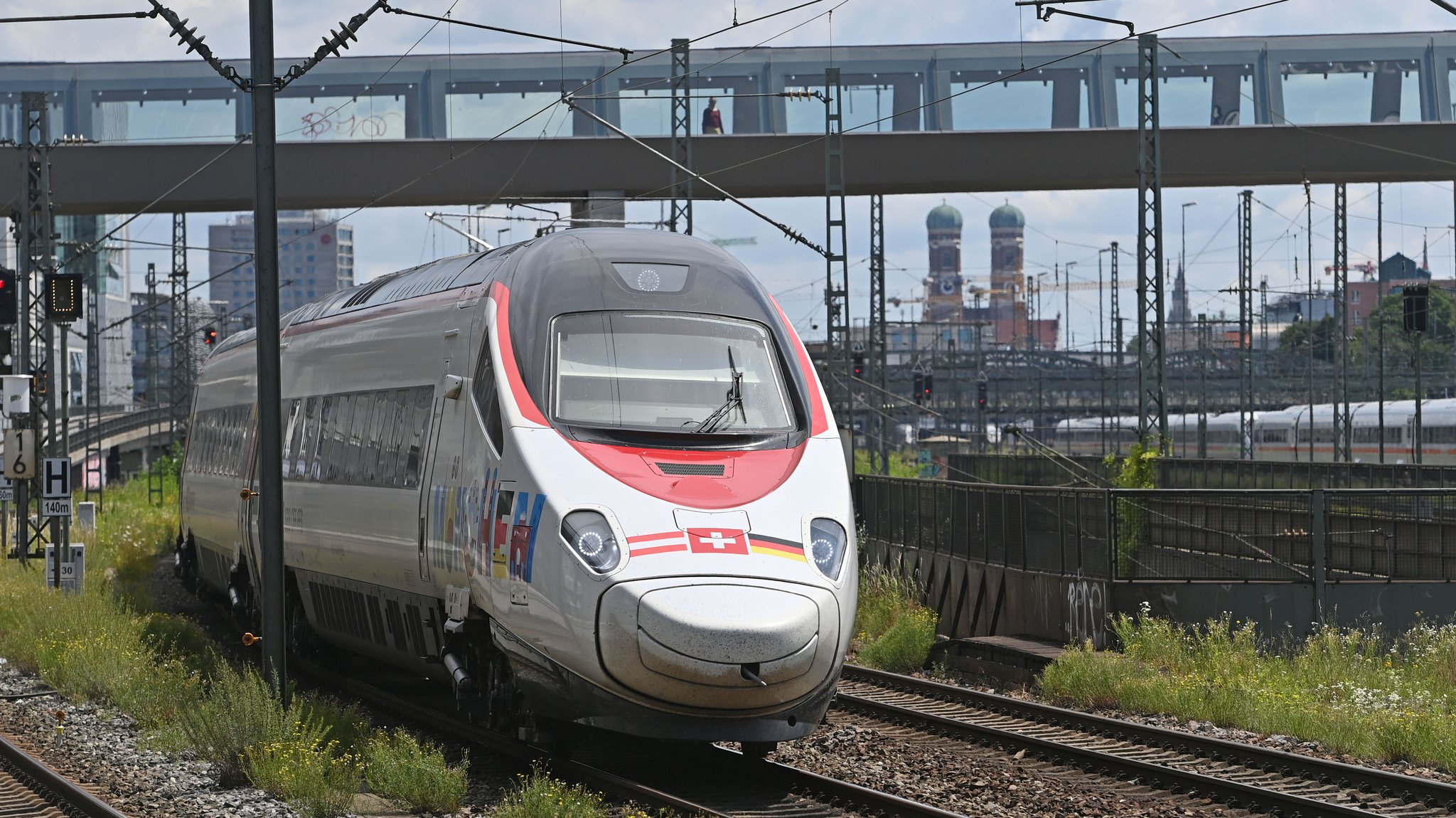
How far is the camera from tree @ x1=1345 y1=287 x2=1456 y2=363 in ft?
330

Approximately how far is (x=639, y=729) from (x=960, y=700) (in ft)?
19.6

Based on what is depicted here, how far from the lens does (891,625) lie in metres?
20.8

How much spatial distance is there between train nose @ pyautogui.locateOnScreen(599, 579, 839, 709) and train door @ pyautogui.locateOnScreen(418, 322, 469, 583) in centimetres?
229

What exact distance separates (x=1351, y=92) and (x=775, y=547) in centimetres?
2780

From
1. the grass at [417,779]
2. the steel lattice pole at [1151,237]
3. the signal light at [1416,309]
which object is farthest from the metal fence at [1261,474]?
the grass at [417,779]

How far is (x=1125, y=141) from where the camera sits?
35438 millimetres

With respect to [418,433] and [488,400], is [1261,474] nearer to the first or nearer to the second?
[418,433]

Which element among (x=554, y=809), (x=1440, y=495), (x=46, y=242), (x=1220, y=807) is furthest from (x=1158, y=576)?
(x=46, y=242)

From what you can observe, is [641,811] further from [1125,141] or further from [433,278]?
[1125,141]

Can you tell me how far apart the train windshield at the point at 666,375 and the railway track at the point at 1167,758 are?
3316 millimetres

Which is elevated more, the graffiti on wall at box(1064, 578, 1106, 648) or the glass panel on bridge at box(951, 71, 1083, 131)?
the glass panel on bridge at box(951, 71, 1083, 131)

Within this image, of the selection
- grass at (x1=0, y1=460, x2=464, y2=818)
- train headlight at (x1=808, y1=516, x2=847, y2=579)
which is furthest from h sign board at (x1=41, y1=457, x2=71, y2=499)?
train headlight at (x1=808, y1=516, x2=847, y2=579)

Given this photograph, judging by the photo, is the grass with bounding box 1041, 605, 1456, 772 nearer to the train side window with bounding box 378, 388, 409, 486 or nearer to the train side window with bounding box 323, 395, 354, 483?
the train side window with bounding box 378, 388, 409, 486

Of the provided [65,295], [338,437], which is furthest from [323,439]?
[65,295]
